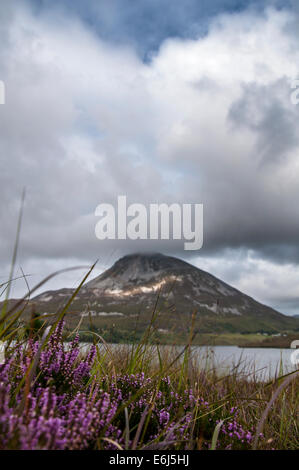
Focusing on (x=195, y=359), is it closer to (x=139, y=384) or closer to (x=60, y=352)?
(x=139, y=384)

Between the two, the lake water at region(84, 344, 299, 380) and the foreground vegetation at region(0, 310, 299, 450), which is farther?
the lake water at region(84, 344, 299, 380)

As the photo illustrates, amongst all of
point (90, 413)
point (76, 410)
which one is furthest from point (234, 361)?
point (90, 413)

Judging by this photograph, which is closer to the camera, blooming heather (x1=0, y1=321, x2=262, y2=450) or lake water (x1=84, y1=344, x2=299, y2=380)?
blooming heather (x1=0, y1=321, x2=262, y2=450)

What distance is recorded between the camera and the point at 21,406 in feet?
6.67

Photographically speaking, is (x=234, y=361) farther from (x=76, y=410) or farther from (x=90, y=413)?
(x=90, y=413)

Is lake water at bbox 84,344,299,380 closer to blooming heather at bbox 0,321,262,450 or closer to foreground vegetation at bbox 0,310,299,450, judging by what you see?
foreground vegetation at bbox 0,310,299,450

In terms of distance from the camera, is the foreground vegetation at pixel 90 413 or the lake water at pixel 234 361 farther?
the lake water at pixel 234 361

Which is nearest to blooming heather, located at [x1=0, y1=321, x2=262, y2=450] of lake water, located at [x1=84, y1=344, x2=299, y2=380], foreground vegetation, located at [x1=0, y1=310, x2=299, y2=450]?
foreground vegetation, located at [x1=0, y1=310, x2=299, y2=450]

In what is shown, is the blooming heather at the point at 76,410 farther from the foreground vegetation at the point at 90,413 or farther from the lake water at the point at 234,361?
the lake water at the point at 234,361

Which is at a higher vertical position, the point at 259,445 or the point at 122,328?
the point at 122,328

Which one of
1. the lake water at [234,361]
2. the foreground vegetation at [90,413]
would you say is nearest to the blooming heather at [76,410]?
the foreground vegetation at [90,413]
